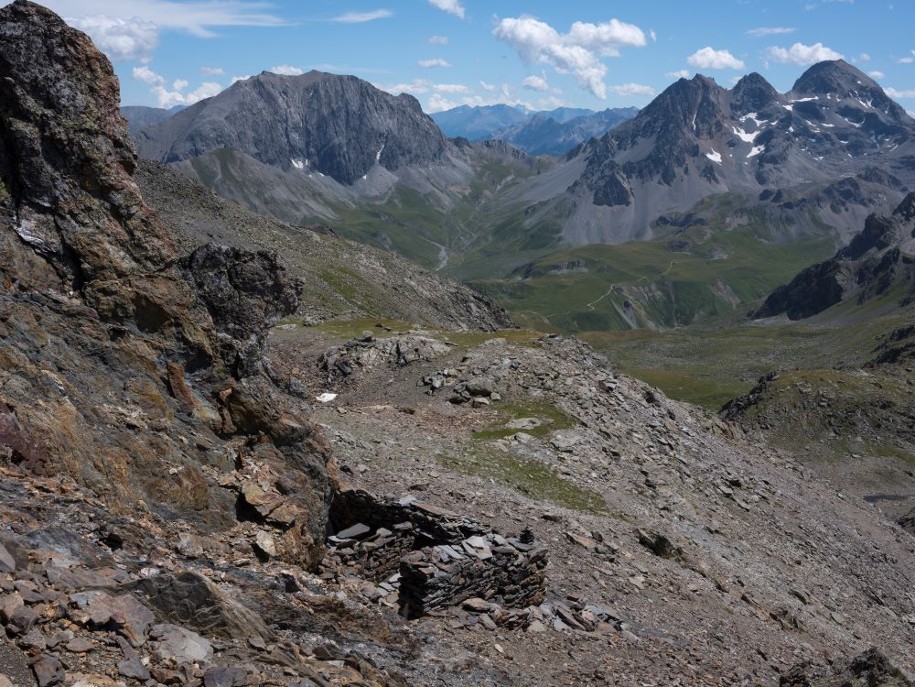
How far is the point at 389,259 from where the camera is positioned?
138m

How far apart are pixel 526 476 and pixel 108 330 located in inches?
953

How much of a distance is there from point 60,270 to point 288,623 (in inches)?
440

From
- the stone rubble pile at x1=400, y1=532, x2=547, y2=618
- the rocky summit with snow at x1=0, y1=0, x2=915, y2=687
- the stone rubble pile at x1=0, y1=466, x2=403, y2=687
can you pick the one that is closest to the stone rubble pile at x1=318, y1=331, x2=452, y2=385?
the rocky summit with snow at x1=0, y1=0, x2=915, y2=687

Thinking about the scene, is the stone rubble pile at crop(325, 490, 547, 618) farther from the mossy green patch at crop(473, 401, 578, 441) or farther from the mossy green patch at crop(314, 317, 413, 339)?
the mossy green patch at crop(314, 317, 413, 339)

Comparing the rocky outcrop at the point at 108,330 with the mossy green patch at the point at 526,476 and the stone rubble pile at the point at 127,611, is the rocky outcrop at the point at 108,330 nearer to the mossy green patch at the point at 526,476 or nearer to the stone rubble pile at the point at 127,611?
the stone rubble pile at the point at 127,611

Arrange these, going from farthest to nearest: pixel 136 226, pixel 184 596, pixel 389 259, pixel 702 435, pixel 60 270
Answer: pixel 389 259 → pixel 702 435 → pixel 136 226 → pixel 60 270 → pixel 184 596

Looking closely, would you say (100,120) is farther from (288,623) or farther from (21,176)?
(288,623)

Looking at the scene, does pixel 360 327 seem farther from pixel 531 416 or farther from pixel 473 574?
pixel 473 574

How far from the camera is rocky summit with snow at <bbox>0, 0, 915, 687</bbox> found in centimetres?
1300

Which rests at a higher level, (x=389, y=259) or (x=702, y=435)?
(x=389, y=259)

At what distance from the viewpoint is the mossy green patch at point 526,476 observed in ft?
122

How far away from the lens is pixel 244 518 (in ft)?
64.5

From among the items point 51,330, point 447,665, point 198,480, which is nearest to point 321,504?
point 198,480

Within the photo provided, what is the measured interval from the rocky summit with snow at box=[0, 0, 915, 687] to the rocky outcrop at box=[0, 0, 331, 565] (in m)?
0.07
